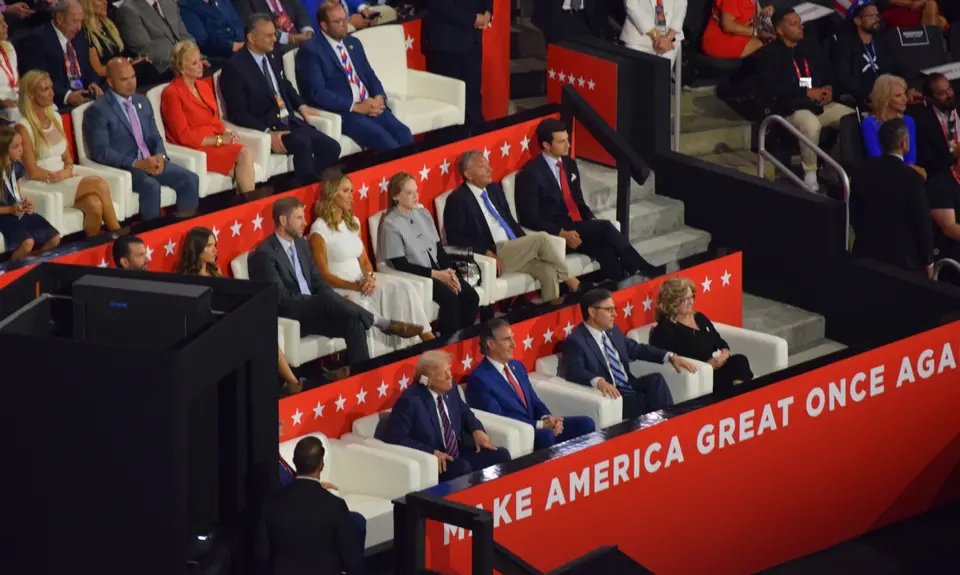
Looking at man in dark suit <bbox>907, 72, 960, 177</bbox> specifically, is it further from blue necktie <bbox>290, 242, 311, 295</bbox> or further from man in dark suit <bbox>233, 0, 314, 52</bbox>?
blue necktie <bbox>290, 242, 311, 295</bbox>

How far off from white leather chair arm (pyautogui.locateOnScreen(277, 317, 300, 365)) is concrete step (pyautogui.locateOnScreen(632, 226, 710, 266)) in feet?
9.24

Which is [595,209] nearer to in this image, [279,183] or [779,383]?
[279,183]

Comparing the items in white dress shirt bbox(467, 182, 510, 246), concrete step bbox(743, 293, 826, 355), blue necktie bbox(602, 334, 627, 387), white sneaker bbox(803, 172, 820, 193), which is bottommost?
concrete step bbox(743, 293, 826, 355)

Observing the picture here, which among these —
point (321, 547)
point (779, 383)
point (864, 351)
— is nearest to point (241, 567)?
point (321, 547)

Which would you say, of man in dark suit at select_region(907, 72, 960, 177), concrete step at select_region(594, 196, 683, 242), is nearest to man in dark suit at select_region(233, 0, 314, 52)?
concrete step at select_region(594, 196, 683, 242)

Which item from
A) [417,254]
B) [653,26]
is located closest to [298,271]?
[417,254]

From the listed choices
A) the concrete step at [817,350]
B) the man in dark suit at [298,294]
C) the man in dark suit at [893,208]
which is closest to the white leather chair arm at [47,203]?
the man in dark suit at [298,294]

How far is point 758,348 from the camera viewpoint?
10312 mm

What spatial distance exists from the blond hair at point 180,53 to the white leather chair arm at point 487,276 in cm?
→ 184

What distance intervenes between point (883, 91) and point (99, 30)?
4.61 meters

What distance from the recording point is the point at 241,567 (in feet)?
22.1

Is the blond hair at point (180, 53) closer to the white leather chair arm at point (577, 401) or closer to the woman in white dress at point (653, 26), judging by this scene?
the white leather chair arm at point (577, 401)

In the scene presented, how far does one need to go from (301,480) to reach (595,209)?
5.09 meters

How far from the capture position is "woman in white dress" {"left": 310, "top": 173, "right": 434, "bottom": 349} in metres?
10.1
